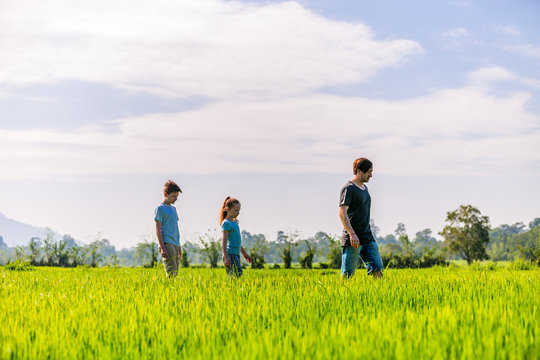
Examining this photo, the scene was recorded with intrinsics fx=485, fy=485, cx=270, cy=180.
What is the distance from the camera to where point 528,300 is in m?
5.80

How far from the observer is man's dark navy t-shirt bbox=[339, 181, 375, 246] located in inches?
317

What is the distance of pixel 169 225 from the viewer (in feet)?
32.0

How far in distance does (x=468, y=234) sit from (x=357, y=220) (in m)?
57.0

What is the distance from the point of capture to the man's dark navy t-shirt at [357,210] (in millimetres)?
8047

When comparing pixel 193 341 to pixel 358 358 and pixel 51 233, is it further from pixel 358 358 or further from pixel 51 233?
pixel 51 233

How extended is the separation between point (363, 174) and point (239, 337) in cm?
456

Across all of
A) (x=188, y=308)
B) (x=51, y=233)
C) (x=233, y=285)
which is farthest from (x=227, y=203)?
(x=51, y=233)

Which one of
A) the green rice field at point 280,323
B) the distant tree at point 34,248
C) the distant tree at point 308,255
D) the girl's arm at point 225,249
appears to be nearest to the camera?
the green rice field at point 280,323

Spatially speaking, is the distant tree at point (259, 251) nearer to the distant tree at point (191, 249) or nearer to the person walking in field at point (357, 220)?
the distant tree at point (191, 249)

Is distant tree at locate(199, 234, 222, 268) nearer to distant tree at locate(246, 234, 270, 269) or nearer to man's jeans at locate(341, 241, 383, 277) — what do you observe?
distant tree at locate(246, 234, 270, 269)

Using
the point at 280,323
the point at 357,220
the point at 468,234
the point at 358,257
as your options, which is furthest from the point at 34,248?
the point at 468,234

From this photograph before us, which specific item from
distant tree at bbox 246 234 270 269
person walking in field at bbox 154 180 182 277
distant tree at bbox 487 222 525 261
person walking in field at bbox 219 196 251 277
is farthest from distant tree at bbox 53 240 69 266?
distant tree at bbox 487 222 525 261

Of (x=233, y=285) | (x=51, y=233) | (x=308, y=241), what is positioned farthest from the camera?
(x=51, y=233)

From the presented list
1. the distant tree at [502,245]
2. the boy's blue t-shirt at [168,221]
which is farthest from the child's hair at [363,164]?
the distant tree at [502,245]
